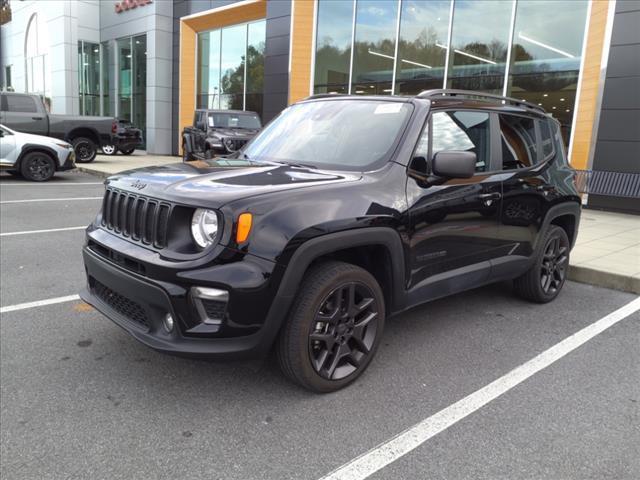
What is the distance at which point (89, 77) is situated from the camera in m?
26.8

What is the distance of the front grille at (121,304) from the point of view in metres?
2.85

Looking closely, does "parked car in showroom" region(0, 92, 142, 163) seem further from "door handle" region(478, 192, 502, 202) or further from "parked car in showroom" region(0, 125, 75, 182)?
"door handle" region(478, 192, 502, 202)

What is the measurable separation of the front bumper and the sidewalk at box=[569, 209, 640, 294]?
13.9 ft

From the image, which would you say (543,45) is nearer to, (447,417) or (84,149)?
(447,417)

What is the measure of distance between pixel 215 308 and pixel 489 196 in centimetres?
227

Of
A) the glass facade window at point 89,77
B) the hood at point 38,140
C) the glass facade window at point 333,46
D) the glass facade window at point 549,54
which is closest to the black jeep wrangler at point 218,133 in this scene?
the glass facade window at point 333,46

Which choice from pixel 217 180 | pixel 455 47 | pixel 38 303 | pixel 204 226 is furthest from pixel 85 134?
pixel 204 226

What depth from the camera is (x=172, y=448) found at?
8.16ft

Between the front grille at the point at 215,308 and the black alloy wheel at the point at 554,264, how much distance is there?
3.19 metres

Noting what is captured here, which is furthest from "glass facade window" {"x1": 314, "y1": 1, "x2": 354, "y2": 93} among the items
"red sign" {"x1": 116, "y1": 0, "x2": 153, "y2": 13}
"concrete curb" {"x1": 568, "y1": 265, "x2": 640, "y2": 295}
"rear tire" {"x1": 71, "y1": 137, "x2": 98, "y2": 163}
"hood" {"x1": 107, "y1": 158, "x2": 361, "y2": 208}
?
"hood" {"x1": 107, "y1": 158, "x2": 361, "y2": 208}

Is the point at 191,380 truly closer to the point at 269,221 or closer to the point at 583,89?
the point at 269,221

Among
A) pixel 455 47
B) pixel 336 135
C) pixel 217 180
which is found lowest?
pixel 217 180

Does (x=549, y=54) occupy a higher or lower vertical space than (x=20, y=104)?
higher

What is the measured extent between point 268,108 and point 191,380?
1591 centimetres
